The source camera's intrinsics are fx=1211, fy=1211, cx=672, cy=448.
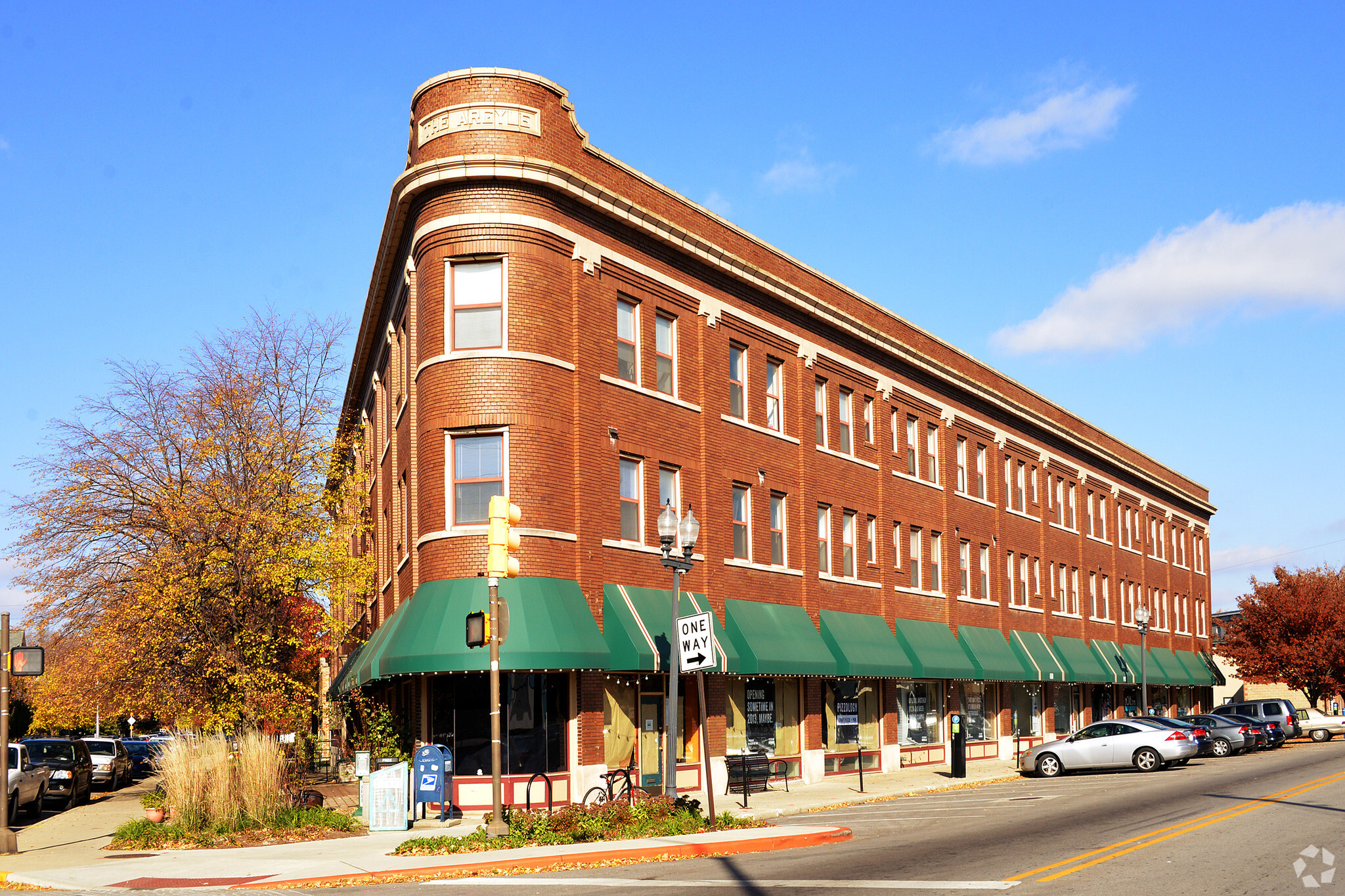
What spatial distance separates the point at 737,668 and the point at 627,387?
6947mm

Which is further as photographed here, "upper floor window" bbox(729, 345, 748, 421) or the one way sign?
"upper floor window" bbox(729, 345, 748, 421)

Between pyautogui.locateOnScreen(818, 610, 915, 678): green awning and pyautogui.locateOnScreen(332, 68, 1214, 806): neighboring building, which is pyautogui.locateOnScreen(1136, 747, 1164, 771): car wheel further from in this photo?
pyautogui.locateOnScreen(818, 610, 915, 678): green awning

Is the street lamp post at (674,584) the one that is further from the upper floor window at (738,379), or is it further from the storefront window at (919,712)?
the storefront window at (919,712)

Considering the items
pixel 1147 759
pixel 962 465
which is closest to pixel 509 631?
pixel 1147 759

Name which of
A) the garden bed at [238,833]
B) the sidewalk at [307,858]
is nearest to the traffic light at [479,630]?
the sidewalk at [307,858]

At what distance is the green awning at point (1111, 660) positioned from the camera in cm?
5294

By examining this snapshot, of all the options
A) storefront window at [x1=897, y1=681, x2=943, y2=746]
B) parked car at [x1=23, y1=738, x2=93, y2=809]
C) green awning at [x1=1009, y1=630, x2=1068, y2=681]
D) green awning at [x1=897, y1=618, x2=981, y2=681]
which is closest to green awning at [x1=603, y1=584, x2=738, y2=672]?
green awning at [x1=897, y1=618, x2=981, y2=681]

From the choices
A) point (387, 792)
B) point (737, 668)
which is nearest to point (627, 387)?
point (737, 668)

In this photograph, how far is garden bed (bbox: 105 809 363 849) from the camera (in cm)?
1922

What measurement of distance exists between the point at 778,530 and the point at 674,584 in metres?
12.9

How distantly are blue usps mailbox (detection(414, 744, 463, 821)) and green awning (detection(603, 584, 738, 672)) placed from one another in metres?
3.87

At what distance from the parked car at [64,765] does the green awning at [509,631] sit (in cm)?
1152

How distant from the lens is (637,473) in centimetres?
2758

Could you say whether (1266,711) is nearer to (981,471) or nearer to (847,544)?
(981,471)
